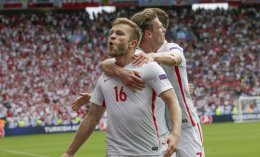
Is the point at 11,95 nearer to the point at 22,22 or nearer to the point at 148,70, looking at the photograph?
the point at 22,22

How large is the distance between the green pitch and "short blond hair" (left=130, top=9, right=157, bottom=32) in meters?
13.6

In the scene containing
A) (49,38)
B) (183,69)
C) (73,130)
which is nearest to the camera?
(183,69)

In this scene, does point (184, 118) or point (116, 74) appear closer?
point (116, 74)

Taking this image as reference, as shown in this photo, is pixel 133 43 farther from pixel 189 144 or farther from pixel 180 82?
pixel 189 144

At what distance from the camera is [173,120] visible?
224 inches

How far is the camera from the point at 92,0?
3941cm

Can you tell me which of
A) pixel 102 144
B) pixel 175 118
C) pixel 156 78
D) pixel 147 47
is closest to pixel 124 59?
pixel 156 78

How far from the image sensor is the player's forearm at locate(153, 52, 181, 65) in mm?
6750

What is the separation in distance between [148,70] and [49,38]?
3353 cm

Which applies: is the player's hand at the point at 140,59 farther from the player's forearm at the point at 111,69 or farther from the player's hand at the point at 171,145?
A: the player's hand at the point at 171,145

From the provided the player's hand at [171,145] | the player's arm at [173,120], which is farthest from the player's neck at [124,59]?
the player's hand at [171,145]

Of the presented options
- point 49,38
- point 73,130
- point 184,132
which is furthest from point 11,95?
point 184,132

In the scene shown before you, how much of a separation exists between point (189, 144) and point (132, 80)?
205 cm

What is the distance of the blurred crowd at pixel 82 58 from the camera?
110ft
